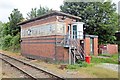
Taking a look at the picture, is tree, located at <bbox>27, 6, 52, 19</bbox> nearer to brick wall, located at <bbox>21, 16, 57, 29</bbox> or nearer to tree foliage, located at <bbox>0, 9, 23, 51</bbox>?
tree foliage, located at <bbox>0, 9, 23, 51</bbox>

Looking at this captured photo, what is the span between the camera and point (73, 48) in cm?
1498

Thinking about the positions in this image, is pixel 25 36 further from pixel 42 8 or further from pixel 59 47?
pixel 42 8

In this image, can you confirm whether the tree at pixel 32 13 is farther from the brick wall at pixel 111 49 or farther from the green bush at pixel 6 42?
the brick wall at pixel 111 49

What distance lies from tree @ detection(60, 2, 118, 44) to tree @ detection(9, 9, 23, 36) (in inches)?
588

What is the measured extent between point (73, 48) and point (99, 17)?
11.1 metres

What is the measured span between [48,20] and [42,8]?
26321mm

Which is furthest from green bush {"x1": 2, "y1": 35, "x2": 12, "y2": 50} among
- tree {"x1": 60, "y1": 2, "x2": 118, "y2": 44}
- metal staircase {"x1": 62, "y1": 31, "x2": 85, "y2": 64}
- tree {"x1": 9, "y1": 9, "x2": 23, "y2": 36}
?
metal staircase {"x1": 62, "y1": 31, "x2": 85, "y2": 64}

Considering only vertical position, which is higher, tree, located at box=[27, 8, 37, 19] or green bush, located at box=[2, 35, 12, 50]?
tree, located at box=[27, 8, 37, 19]

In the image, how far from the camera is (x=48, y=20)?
653 inches

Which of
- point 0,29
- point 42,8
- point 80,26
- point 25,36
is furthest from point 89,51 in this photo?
point 0,29

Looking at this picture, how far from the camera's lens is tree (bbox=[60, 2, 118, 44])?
A: 24.5 metres

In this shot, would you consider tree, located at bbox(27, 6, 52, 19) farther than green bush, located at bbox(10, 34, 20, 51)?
Yes

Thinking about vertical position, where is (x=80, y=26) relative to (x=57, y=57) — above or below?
above

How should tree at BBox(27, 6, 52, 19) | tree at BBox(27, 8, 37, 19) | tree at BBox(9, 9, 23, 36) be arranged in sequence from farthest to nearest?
tree at BBox(27, 8, 37, 19) < tree at BBox(27, 6, 52, 19) < tree at BBox(9, 9, 23, 36)
